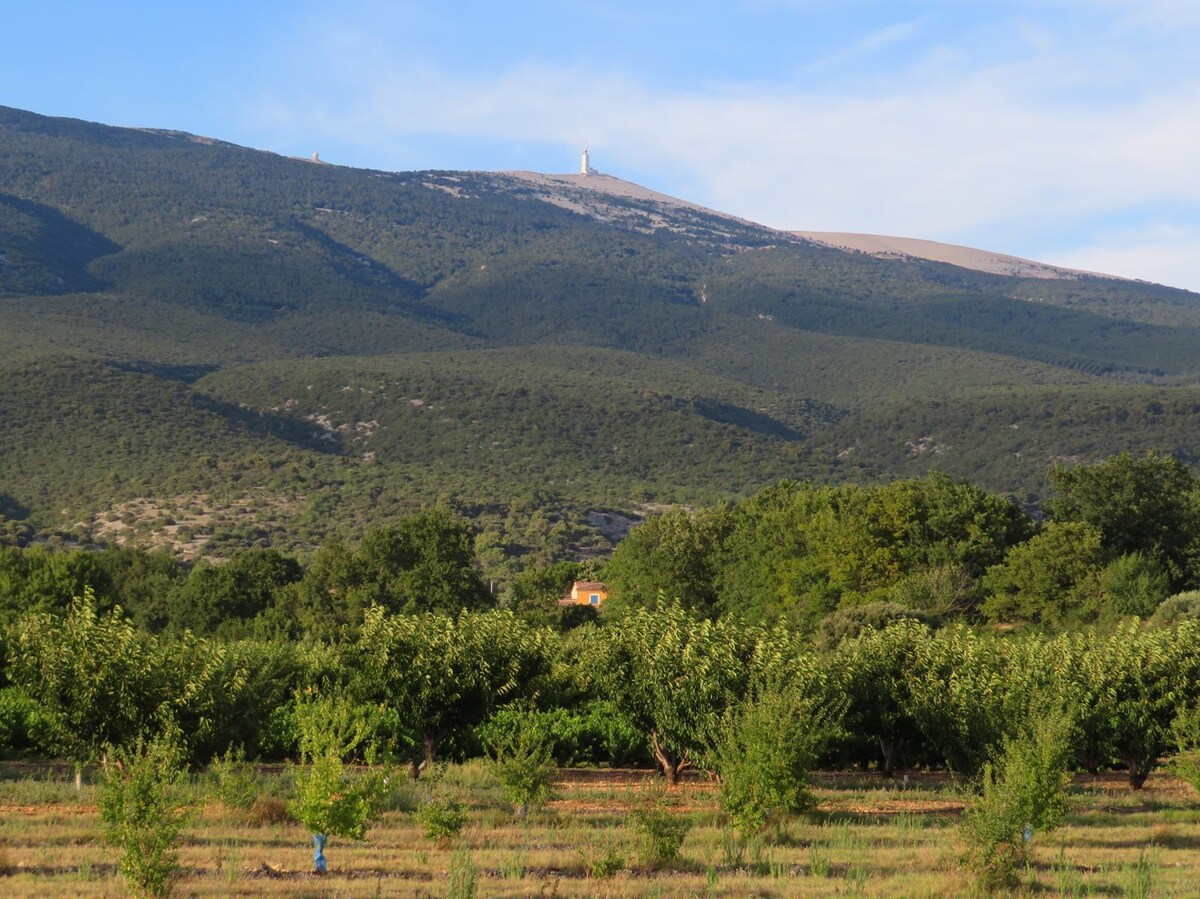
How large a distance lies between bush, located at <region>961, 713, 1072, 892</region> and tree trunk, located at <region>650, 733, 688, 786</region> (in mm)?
10099

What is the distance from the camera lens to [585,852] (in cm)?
1858

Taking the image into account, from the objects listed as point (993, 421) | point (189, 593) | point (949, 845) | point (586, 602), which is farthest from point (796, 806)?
point (993, 421)

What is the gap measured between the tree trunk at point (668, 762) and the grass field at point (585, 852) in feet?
7.06

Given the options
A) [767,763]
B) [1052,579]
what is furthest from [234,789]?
[1052,579]

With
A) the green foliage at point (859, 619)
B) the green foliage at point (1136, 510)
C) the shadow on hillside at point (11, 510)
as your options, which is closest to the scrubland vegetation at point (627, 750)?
the green foliage at point (859, 619)

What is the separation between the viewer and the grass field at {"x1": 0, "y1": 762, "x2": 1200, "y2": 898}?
1622cm

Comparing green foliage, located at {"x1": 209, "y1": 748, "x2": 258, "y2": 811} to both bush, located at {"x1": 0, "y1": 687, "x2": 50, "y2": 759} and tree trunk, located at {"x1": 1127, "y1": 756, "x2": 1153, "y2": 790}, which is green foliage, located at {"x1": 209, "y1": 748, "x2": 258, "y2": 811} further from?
tree trunk, located at {"x1": 1127, "y1": 756, "x2": 1153, "y2": 790}

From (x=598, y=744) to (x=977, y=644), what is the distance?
10198mm

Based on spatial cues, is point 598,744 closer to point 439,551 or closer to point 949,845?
point 949,845

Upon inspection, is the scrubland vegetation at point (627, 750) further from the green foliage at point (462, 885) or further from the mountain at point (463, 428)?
the mountain at point (463, 428)

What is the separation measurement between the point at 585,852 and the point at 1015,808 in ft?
19.3

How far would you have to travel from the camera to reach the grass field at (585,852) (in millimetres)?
16219

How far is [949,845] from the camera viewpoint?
65.7 ft

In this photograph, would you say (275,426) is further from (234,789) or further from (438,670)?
(234,789)
